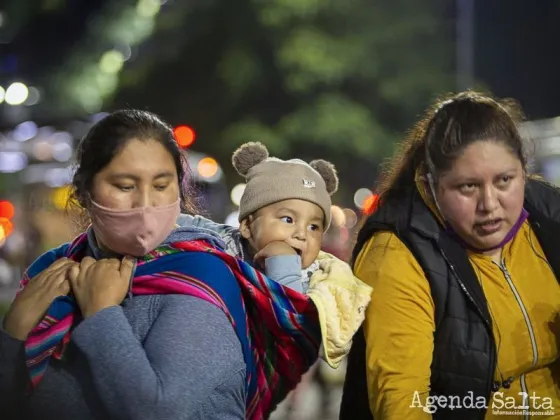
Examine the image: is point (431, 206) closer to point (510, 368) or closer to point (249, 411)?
point (510, 368)

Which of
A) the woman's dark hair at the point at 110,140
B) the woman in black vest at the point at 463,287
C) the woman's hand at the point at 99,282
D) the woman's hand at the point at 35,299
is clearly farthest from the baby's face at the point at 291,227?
the woman's hand at the point at 35,299

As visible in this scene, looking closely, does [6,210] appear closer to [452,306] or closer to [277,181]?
[277,181]

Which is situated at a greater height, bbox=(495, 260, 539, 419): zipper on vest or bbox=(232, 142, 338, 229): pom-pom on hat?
bbox=(232, 142, 338, 229): pom-pom on hat

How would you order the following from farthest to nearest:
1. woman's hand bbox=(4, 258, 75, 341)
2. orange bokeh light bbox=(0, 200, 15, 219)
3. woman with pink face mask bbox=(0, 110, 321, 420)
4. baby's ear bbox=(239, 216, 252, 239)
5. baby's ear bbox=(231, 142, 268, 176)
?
orange bokeh light bbox=(0, 200, 15, 219)
baby's ear bbox=(231, 142, 268, 176)
baby's ear bbox=(239, 216, 252, 239)
woman's hand bbox=(4, 258, 75, 341)
woman with pink face mask bbox=(0, 110, 321, 420)

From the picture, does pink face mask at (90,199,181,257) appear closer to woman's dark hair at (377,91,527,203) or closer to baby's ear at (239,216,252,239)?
baby's ear at (239,216,252,239)

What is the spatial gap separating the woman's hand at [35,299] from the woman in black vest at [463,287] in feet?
2.83

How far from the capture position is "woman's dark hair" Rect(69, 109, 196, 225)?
7.27ft

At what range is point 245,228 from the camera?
2.64 m

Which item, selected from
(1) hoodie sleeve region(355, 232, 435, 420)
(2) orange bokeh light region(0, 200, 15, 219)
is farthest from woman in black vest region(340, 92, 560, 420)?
(2) orange bokeh light region(0, 200, 15, 219)

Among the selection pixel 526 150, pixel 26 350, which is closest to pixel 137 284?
pixel 26 350

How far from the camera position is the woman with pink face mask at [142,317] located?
1987 millimetres

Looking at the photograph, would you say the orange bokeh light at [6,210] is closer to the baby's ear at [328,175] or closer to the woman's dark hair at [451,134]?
the baby's ear at [328,175]

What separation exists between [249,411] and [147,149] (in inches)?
29.2

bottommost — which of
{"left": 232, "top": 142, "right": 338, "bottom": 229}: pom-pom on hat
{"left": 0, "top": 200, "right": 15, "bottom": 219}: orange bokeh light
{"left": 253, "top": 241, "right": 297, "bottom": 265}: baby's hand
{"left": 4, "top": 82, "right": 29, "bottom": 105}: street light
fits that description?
{"left": 0, "top": 200, "right": 15, "bottom": 219}: orange bokeh light
